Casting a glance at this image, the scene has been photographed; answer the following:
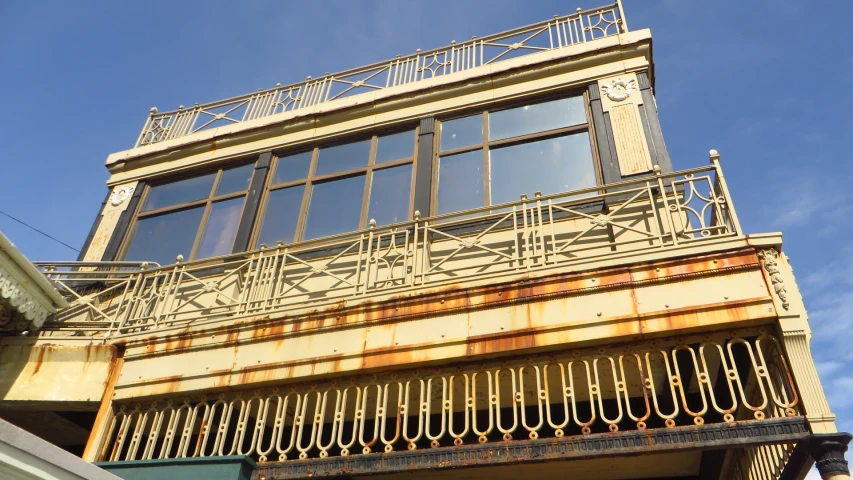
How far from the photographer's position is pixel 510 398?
19.8ft

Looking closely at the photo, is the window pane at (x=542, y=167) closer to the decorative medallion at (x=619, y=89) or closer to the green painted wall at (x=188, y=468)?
the decorative medallion at (x=619, y=89)

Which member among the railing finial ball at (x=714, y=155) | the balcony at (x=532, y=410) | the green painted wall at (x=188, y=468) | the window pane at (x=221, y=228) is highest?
the window pane at (x=221, y=228)

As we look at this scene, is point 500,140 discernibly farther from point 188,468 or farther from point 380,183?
point 188,468

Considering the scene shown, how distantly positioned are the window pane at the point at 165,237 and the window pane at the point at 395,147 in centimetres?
318

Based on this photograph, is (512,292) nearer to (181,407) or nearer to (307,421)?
(307,421)

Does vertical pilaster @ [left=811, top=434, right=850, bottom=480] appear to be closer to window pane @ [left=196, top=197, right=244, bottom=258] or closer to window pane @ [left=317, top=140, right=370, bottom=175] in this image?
window pane @ [left=317, top=140, right=370, bottom=175]

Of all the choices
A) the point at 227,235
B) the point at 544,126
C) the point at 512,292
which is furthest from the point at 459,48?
the point at 512,292

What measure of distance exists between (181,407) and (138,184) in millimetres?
5752

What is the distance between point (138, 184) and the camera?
10438mm

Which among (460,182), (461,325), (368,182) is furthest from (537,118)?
(461,325)

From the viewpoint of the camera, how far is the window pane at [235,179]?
979cm

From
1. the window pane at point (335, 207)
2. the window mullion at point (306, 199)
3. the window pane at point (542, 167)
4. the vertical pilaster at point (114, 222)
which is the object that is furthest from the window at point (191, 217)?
the window pane at point (542, 167)

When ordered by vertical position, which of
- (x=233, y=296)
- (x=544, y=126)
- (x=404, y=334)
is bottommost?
(x=404, y=334)

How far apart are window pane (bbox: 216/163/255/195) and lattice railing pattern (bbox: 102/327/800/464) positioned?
4176 millimetres
